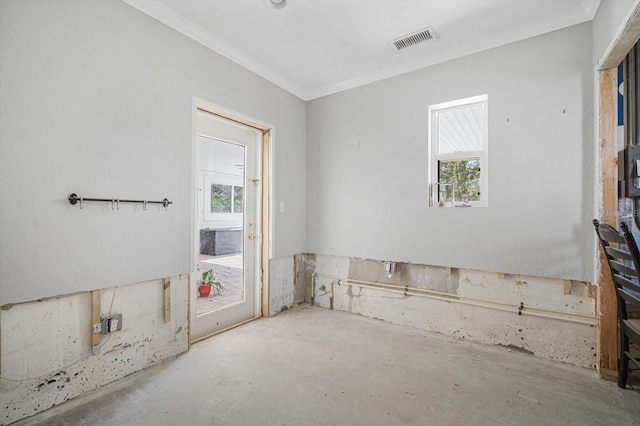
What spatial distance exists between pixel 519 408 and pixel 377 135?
273 centimetres

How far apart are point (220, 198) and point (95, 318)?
2.23 m

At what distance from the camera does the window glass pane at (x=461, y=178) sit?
2879 millimetres

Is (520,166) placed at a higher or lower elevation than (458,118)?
lower

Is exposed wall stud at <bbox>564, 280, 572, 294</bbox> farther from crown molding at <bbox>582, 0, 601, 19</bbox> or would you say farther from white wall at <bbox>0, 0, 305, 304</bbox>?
white wall at <bbox>0, 0, 305, 304</bbox>

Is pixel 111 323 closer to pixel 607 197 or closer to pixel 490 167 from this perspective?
pixel 490 167

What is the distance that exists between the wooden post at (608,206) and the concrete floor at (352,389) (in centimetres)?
21

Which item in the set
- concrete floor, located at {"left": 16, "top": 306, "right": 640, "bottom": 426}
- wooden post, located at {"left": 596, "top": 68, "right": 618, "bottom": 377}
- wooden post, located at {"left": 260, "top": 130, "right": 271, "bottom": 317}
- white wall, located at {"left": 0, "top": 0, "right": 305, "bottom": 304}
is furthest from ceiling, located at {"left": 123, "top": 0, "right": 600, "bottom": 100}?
concrete floor, located at {"left": 16, "top": 306, "right": 640, "bottom": 426}

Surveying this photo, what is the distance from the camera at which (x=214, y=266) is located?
341 centimetres

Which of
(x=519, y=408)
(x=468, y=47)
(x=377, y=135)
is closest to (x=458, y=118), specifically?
(x=468, y=47)

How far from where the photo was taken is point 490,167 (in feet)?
8.89

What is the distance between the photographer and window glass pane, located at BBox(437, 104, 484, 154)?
2.95 metres

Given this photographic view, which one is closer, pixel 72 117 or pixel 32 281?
pixel 32 281

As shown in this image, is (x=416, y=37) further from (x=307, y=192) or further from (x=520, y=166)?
(x=307, y=192)

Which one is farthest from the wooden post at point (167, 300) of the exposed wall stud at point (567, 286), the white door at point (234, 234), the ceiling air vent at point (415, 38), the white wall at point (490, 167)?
the exposed wall stud at point (567, 286)
